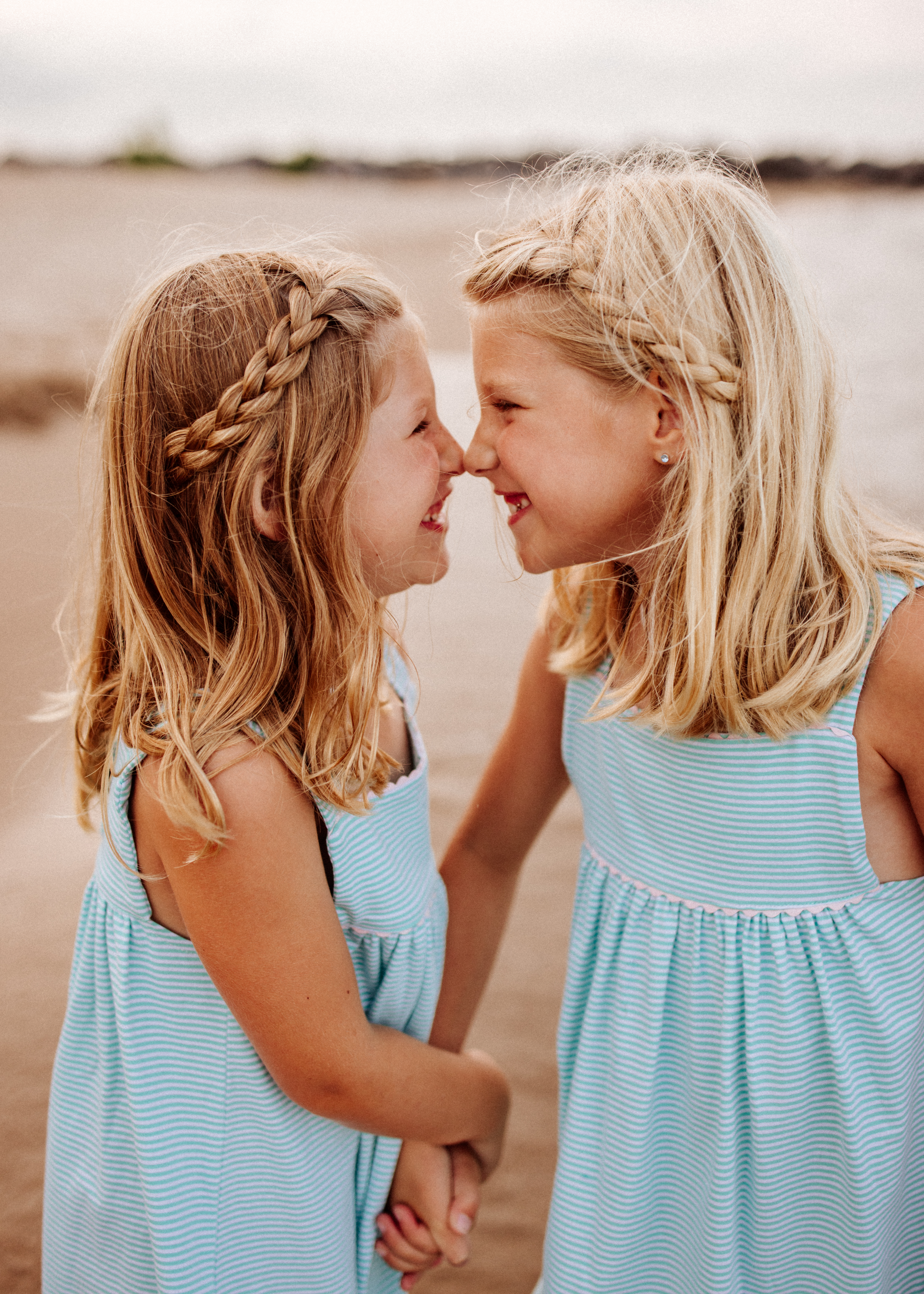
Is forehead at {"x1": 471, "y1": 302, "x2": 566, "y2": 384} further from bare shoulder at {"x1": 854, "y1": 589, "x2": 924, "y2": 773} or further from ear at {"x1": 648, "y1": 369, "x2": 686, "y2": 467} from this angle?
bare shoulder at {"x1": 854, "y1": 589, "x2": 924, "y2": 773}

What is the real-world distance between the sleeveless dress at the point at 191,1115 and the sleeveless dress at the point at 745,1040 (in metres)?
0.28

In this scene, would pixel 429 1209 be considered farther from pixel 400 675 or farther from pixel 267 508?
pixel 267 508

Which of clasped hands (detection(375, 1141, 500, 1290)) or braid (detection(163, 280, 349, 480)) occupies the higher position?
braid (detection(163, 280, 349, 480))

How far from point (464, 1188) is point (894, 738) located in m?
0.79

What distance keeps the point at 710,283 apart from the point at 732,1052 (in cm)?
87

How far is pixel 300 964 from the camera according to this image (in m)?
1.07

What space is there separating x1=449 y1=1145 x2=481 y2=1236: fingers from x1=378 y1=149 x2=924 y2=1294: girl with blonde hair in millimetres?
75

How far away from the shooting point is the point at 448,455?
1.32m

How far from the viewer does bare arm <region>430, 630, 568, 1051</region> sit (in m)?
1.49

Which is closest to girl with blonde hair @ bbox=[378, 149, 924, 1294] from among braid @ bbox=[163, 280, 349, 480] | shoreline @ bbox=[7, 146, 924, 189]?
braid @ bbox=[163, 280, 349, 480]

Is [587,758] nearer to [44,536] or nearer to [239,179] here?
[44,536]

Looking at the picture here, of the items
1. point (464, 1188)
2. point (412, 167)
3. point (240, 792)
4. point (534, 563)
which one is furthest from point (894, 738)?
point (412, 167)

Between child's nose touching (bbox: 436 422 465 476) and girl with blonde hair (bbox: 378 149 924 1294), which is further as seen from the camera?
child's nose touching (bbox: 436 422 465 476)

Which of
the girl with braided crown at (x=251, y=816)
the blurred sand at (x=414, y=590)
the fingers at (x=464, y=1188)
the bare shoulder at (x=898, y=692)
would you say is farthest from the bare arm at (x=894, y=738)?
the fingers at (x=464, y=1188)
